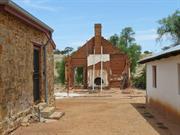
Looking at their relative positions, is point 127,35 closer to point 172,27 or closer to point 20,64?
point 172,27

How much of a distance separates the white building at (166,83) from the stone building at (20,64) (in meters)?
4.56

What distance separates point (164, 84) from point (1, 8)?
7.57m

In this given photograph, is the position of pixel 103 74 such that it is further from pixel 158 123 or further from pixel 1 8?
pixel 1 8

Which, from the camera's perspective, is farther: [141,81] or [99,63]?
[141,81]

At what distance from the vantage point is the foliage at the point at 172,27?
37.9 metres

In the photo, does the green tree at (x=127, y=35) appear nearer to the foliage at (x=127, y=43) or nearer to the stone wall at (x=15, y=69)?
the foliage at (x=127, y=43)

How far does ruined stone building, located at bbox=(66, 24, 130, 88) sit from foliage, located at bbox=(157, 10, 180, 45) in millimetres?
7744

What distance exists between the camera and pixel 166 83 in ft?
44.8

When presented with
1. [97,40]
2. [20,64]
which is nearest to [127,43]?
[97,40]

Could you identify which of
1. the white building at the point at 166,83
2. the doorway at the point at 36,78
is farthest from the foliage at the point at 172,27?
the doorway at the point at 36,78

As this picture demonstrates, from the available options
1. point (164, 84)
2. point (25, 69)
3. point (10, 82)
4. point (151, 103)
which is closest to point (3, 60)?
point (10, 82)

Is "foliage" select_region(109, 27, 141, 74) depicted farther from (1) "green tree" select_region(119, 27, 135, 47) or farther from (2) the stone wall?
(2) the stone wall

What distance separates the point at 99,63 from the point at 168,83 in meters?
19.5

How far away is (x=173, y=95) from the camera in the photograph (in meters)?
12.4
